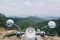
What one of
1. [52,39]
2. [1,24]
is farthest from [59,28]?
[52,39]

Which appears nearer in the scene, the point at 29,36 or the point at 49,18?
the point at 29,36

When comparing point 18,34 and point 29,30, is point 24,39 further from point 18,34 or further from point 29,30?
point 18,34

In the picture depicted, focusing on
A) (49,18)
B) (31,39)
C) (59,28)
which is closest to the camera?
(31,39)

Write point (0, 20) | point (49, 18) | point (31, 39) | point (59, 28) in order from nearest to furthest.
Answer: point (31, 39) < point (49, 18) < point (59, 28) < point (0, 20)

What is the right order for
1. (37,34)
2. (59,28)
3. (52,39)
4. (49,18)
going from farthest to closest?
(59,28), (52,39), (49,18), (37,34)

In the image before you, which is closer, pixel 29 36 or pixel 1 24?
pixel 29 36

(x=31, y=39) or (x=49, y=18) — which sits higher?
(x=49, y=18)

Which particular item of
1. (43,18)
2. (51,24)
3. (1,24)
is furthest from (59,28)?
(51,24)

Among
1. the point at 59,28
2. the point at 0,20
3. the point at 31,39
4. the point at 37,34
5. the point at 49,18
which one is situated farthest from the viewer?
the point at 0,20

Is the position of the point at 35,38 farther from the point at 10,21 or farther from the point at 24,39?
the point at 10,21
